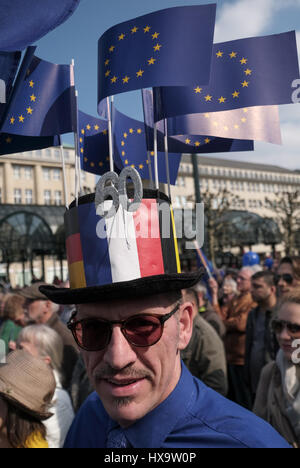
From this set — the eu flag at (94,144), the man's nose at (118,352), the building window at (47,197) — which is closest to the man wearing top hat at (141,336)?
the man's nose at (118,352)

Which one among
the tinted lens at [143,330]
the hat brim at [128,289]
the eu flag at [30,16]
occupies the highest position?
the eu flag at [30,16]

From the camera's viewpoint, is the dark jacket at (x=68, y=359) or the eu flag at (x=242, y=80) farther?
the dark jacket at (x=68, y=359)

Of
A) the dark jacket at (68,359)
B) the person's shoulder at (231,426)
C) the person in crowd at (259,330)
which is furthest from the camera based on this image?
the person in crowd at (259,330)

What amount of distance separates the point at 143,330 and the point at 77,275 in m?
0.33

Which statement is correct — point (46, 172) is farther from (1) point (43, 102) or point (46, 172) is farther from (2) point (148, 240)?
(2) point (148, 240)

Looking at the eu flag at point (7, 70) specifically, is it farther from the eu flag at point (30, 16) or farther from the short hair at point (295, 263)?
the short hair at point (295, 263)

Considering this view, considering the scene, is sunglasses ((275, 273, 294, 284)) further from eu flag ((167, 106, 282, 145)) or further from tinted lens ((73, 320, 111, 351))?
tinted lens ((73, 320, 111, 351))

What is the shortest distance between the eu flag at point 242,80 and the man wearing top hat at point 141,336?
0.69m

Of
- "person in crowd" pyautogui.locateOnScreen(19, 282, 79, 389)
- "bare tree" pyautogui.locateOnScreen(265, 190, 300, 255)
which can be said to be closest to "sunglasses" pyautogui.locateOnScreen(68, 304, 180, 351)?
"person in crowd" pyautogui.locateOnScreen(19, 282, 79, 389)

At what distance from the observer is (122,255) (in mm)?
1728

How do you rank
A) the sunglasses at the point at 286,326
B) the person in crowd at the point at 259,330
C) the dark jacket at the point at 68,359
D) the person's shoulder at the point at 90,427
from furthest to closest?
the person in crowd at the point at 259,330 → the dark jacket at the point at 68,359 → the sunglasses at the point at 286,326 → the person's shoulder at the point at 90,427

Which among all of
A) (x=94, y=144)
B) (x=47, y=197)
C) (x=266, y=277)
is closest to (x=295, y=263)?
(x=266, y=277)

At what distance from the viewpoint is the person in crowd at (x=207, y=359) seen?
14.1 feet

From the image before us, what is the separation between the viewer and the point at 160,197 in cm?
189
